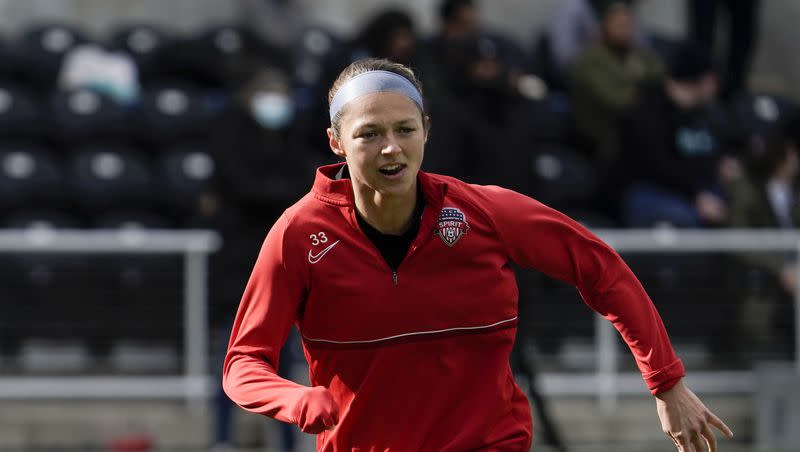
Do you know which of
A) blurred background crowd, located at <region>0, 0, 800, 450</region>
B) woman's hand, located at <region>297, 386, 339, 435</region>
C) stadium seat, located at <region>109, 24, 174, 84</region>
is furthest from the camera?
stadium seat, located at <region>109, 24, 174, 84</region>

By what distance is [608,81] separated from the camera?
10.8m

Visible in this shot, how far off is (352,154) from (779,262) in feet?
21.4

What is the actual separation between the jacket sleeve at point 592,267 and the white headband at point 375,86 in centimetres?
41

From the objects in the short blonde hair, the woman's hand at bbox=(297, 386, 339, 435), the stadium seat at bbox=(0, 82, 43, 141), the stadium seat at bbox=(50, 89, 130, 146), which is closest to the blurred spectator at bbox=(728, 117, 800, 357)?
the stadium seat at bbox=(50, 89, 130, 146)

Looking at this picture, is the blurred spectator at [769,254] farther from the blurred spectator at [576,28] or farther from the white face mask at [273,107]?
the white face mask at [273,107]

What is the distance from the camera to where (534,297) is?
381 inches

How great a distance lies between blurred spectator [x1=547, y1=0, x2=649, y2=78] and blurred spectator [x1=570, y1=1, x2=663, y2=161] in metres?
0.36

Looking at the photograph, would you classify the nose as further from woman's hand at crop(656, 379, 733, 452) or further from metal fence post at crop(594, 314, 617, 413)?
metal fence post at crop(594, 314, 617, 413)

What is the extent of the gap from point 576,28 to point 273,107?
336 centimetres

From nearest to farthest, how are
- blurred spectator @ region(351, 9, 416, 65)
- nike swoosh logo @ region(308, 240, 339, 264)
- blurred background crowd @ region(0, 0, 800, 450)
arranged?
nike swoosh logo @ region(308, 240, 339, 264) < blurred spectator @ region(351, 9, 416, 65) < blurred background crowd @ region(0, 0, 800, 450)

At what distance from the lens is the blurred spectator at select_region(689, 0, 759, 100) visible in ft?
42.1

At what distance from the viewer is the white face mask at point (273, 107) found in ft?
28.8

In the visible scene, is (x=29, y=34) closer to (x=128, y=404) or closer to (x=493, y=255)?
(x=128, y=404)

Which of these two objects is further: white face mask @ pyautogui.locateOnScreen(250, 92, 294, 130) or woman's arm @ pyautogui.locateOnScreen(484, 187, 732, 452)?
white face mask @ pyautogui.locateOnScreen(250, 92, 294, 130)
